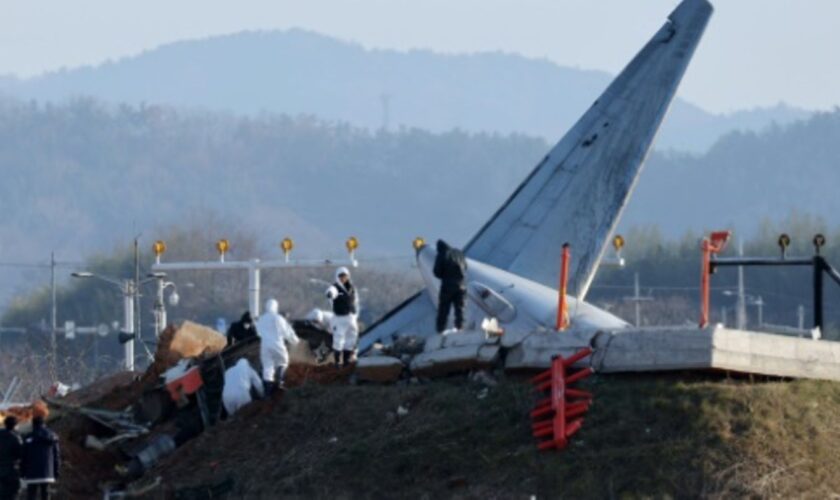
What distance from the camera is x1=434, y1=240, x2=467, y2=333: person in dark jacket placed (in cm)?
3600

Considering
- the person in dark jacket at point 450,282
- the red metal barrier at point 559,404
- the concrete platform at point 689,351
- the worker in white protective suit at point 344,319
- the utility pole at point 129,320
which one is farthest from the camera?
the utility pole at point 129,320

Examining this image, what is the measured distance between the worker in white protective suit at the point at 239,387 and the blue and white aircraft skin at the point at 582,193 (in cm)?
571

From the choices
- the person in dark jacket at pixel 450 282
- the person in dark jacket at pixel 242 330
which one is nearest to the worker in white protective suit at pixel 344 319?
the person in dark jacket at pixel 450 282

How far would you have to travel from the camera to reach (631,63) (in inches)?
1810

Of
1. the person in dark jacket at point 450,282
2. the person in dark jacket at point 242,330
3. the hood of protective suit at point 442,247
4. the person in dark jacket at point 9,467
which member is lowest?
the person in dark jacket at point 9,467

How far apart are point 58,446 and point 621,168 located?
15.3 meters

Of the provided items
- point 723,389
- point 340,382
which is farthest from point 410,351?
point 723,389

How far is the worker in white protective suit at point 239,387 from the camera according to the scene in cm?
3459

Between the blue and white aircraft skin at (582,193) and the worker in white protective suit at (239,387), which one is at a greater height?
the blue and white aircraft skin at (582,193)

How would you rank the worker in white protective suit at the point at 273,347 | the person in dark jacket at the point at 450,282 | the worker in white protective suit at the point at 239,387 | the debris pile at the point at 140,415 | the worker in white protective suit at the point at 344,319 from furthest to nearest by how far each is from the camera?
the worker in white protective suit at the point at 344,319, the person in dark jacket at the point at 450,282, the worker in white protective suit at the point at 273,347, the worker in white protective suit at the point at 239,387, the debris pile at the point at 140,415

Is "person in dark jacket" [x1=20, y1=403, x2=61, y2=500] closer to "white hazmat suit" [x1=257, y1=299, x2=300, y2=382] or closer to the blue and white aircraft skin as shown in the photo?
"white hazmat suit" [x1=257, y1=299, x2=300, y2=382]

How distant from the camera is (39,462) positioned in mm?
31078

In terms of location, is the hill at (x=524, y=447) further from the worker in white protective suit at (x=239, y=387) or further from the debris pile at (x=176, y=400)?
the worker in white protective suit at (x=239, y=387)

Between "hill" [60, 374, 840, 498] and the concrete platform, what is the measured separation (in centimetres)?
24
